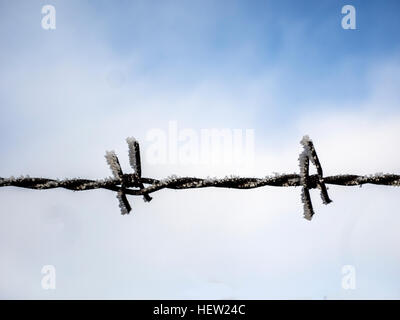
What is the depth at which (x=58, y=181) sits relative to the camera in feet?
5.25

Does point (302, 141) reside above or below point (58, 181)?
above

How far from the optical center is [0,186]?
1.59m

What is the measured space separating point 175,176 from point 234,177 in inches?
9.8

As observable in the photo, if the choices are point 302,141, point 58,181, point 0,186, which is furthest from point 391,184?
point 0,186

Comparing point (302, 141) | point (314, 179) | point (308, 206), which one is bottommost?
point (308, 206)

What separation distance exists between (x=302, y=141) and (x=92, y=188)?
2.92 feet

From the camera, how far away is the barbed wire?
154 centimetres

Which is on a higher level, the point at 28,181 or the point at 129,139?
the point at 129,139

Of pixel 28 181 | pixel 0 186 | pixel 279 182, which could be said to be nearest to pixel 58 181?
pixel 28 181

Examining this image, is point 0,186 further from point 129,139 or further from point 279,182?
point 279,182

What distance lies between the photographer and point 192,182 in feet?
5.12

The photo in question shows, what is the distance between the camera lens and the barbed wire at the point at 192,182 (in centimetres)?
154

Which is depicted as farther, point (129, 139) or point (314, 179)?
point (314, 179)

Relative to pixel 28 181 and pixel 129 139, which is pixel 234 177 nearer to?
pixel 129 139
